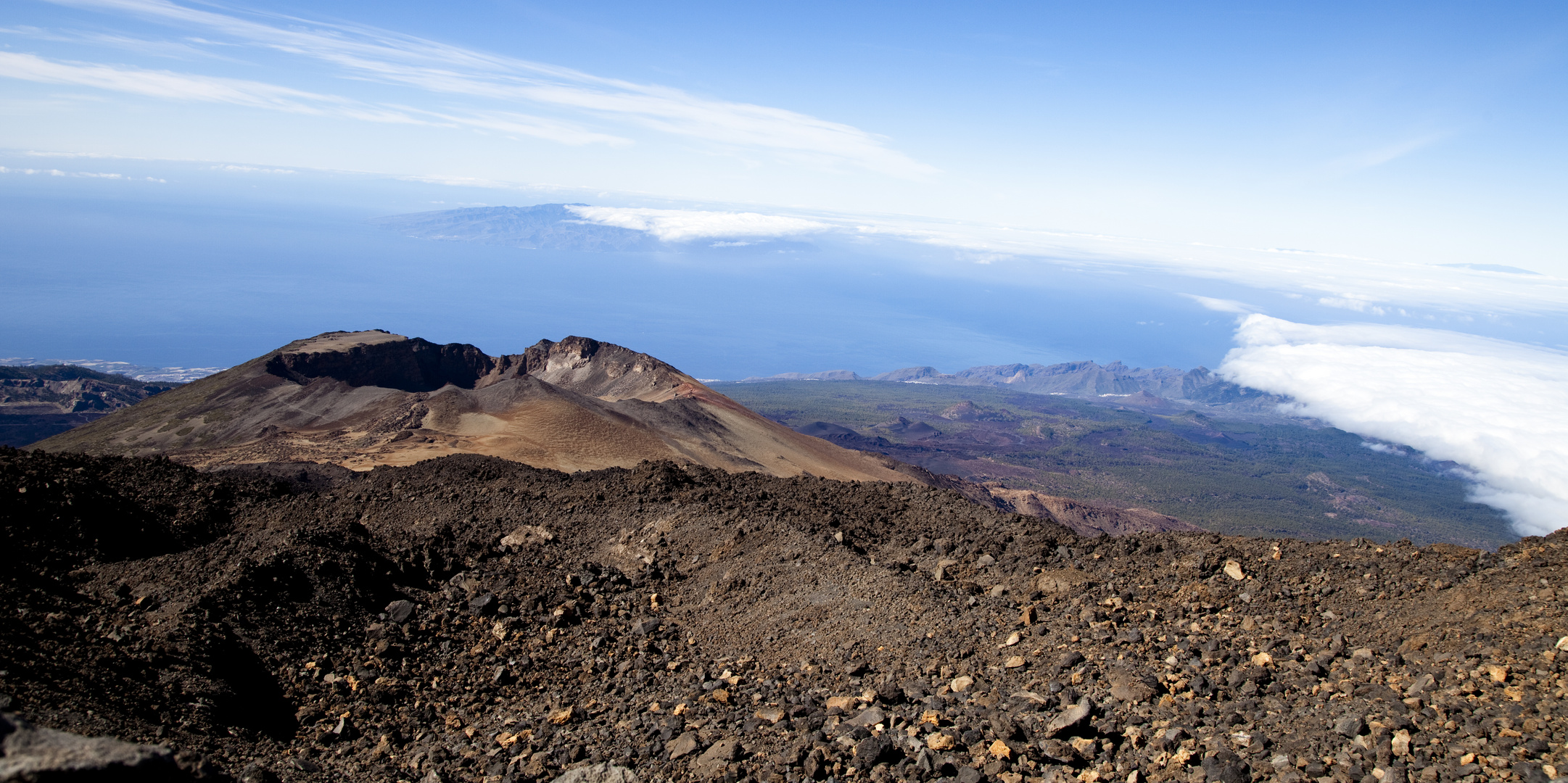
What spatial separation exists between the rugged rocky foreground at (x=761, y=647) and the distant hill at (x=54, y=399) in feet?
190

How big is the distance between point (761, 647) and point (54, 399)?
7627 centimetres

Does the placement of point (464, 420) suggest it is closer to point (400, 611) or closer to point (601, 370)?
point (601, 370)

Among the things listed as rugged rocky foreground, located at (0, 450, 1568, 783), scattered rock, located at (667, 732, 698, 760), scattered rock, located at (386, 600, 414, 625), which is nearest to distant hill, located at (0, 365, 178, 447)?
rugged rocky foreground, located at (0, 450, 1568, 783)

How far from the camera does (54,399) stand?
59844mm

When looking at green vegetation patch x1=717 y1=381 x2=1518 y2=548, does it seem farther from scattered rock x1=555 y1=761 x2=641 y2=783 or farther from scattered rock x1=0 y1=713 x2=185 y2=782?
scattered rock x1=0 y1=713 x2=185 y2=782

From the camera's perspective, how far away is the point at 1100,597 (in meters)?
9.45

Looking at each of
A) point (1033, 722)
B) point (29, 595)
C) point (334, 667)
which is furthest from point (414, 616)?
point (1033, 722)

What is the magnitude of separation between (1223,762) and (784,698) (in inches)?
154

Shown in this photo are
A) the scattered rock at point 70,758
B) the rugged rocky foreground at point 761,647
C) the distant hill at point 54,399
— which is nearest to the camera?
the scattered rock at point 70,758

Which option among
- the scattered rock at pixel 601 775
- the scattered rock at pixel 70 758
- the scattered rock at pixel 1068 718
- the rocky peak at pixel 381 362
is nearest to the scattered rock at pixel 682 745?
the scattered rock at pixel 601 775

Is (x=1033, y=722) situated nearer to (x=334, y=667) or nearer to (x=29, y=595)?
(x=334, y=667)

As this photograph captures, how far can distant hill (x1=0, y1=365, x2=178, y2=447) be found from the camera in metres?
54.6

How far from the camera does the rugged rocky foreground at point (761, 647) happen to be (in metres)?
6.09

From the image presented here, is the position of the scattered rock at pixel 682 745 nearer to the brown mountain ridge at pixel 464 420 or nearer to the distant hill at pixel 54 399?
the brown mountain ridge at pixel 464 420
